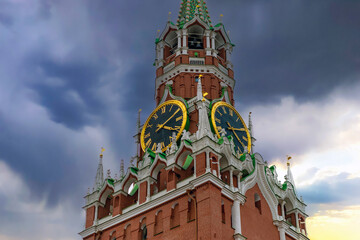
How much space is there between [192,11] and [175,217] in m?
21.9

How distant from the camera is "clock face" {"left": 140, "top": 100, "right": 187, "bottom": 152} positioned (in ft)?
148

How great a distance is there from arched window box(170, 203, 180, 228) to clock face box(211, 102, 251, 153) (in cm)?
719

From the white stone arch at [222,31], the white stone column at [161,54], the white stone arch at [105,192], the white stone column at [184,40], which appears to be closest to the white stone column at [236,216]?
the white stone arch at [105,192]

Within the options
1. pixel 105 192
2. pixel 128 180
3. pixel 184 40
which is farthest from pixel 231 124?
pixel 105 192

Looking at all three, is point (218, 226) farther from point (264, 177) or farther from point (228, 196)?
point (264, 177)

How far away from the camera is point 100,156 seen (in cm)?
4809

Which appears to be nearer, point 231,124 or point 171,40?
point 231,124

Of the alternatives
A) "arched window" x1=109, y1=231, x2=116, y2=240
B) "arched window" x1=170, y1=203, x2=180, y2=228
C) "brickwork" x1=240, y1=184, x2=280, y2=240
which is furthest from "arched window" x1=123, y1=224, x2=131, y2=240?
"brickwork" x1=240, y1=184, x2=280, y2=240

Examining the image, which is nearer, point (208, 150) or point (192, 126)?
point (208, 150)

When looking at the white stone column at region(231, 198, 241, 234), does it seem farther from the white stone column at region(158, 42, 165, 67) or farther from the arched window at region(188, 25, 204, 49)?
the arched window at region(188, 25, 204, 49)

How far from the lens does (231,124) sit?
46.8 meters

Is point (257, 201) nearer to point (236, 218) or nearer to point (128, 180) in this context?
point (236, 218)

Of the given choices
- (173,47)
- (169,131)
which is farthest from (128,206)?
(173,47)

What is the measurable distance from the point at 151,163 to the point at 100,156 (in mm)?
6500
